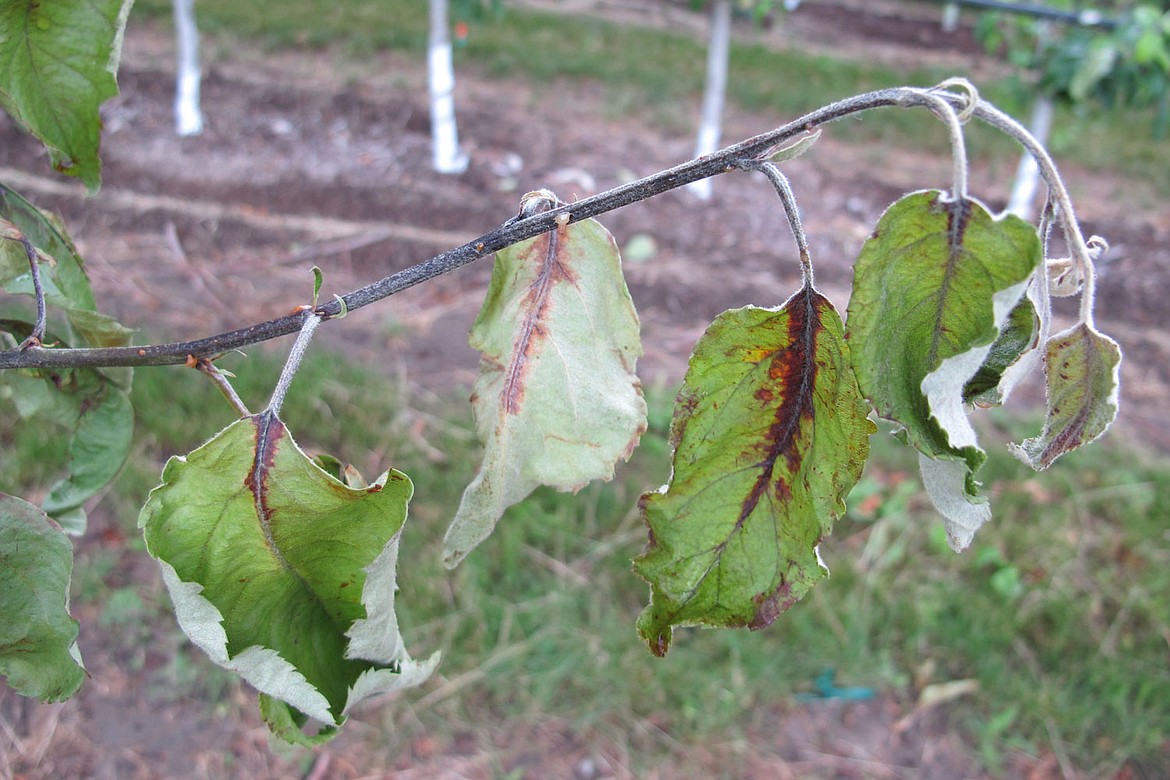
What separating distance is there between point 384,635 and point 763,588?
→ 0.85 ft

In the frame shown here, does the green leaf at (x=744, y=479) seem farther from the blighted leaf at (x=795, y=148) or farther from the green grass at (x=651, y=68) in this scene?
the green grass at (x=651, y=68)

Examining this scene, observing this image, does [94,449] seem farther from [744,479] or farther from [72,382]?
[744,479]

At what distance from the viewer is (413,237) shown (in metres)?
3.81

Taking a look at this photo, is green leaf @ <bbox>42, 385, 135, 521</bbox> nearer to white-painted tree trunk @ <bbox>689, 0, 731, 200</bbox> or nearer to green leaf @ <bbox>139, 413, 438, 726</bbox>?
green leaf @ <bbox>139, 413, 438, 726</bbox>

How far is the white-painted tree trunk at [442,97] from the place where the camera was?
407 centimetres

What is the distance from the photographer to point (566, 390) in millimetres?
656

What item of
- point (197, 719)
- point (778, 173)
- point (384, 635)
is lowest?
point (197, 719)

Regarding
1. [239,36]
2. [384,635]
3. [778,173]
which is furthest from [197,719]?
[239,36]

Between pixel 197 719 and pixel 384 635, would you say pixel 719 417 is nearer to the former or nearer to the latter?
pixel 384 635

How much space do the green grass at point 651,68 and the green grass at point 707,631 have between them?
2.68 meters

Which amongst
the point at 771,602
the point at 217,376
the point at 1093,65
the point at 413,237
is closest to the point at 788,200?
the point at 771,602

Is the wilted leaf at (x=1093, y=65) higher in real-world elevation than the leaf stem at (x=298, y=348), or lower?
lower

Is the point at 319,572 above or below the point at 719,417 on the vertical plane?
below

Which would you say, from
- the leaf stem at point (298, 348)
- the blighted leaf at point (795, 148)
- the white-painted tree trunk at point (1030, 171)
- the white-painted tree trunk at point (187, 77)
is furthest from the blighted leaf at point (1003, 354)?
the white-painted tree trunk at point (187, 77)
